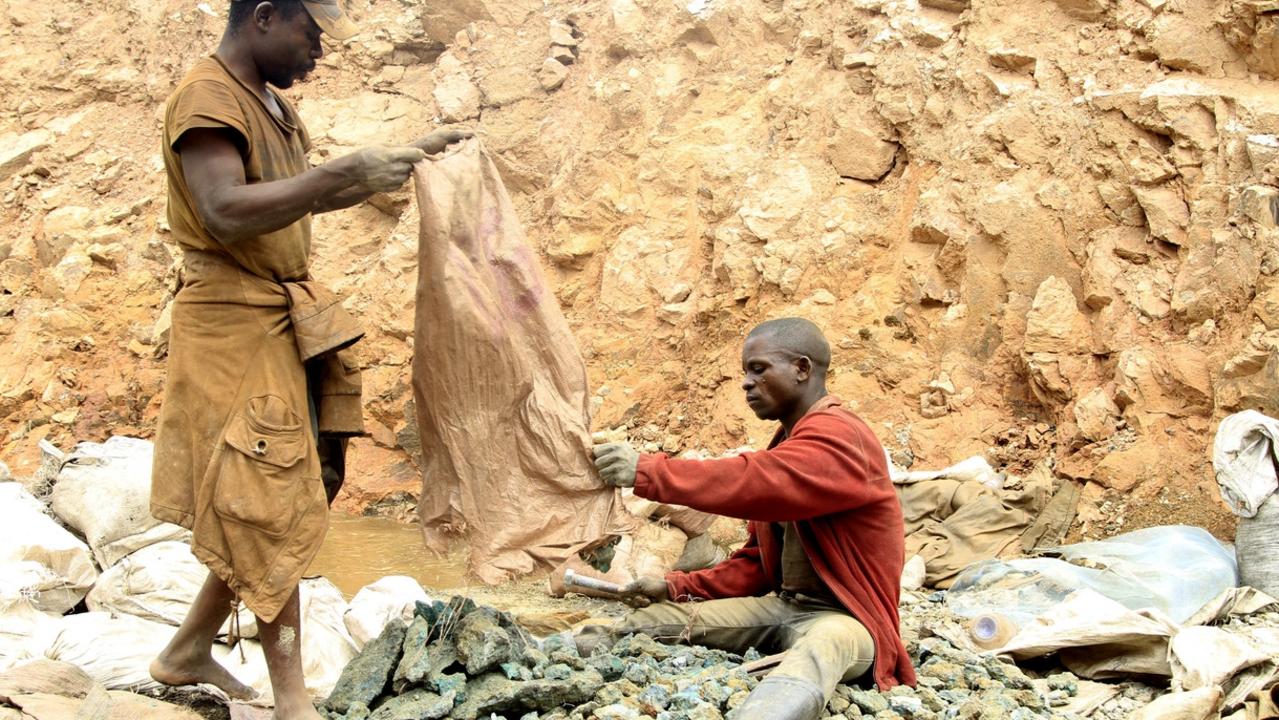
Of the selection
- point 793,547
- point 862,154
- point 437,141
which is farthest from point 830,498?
point 862,154

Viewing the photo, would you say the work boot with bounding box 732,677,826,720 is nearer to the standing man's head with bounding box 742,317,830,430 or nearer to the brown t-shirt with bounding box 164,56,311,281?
the standing man's head with bounding box 742,317,830,430

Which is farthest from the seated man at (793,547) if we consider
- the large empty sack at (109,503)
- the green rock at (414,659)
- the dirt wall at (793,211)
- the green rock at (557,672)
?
the dirt wall at (793,211)

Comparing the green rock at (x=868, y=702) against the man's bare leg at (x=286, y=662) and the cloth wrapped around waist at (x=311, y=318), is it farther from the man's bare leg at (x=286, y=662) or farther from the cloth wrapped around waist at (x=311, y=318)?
the cloth wrapped around waist at (x=311, y=318)

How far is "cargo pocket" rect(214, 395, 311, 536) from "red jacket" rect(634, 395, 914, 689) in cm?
89

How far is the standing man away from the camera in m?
2.35

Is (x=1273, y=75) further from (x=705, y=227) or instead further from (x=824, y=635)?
(x=824, y=635)

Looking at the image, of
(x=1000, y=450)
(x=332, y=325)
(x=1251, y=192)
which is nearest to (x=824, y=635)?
(x=332, y=325)

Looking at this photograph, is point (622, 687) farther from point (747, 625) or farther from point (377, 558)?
point (377, 558)

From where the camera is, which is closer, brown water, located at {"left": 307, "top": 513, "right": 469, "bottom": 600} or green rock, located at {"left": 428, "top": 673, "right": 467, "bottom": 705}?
green rock, located at {"left": 428, "top": 673, "right": 467, "bottom": 705}

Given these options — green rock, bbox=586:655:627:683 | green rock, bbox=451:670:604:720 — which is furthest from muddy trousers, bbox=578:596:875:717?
green rock, bbox=451:670:604:720

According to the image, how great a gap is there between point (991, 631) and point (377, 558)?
11.9ft

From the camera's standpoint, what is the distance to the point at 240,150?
242 cm

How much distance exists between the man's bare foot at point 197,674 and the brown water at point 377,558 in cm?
233

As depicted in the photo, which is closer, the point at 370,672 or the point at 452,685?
the point at 452,685
